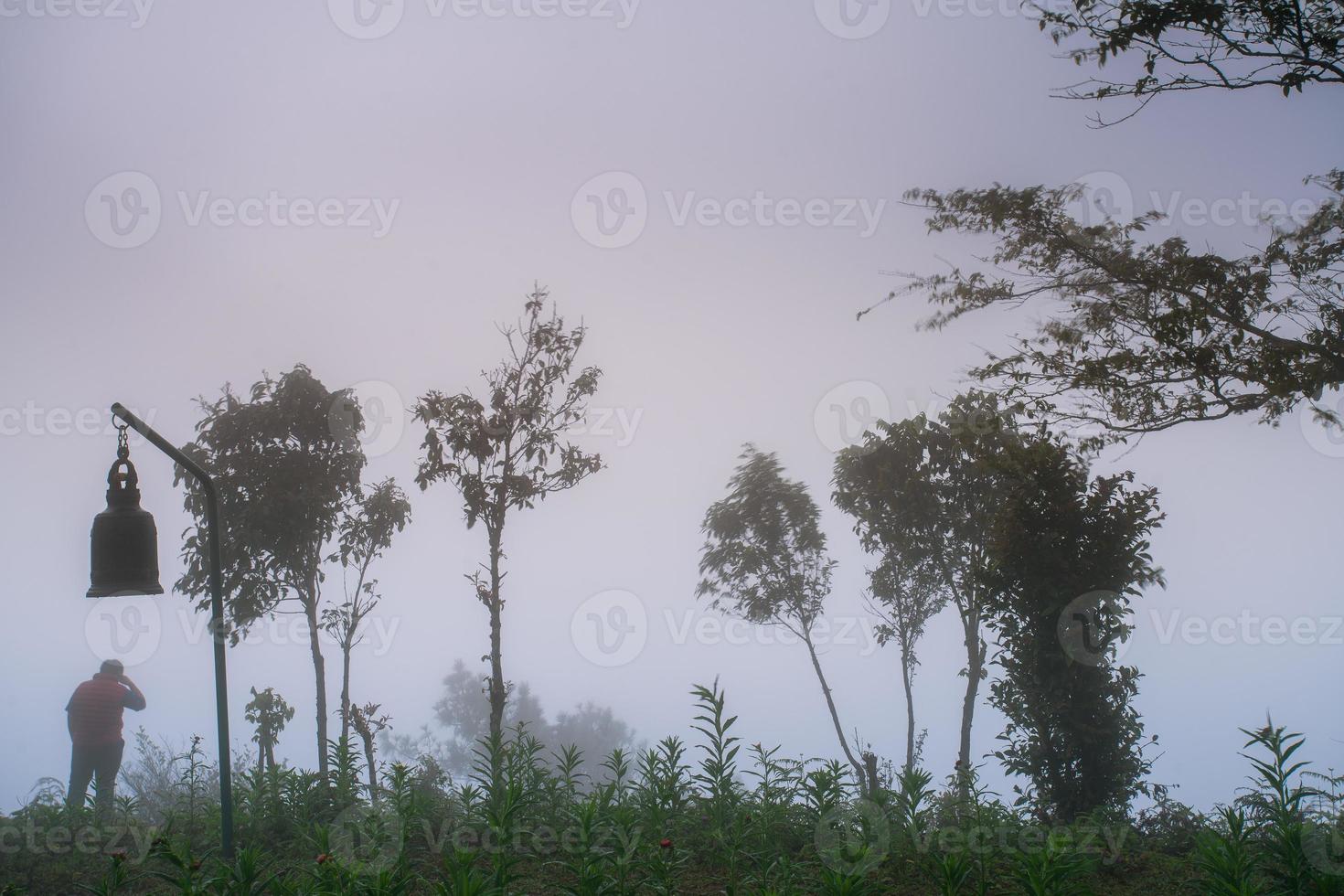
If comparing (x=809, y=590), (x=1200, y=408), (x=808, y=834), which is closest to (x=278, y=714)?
(x=809, y=590)

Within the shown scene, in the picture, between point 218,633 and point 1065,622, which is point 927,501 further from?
point 218,633

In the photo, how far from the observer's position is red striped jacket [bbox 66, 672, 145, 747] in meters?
11.5

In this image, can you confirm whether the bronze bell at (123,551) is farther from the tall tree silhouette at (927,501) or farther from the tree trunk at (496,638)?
the tall tree silhouette at (927,501)

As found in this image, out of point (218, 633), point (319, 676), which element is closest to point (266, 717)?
point (319, 676)

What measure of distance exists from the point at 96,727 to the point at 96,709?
244 millimetres

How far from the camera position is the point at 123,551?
5359mm

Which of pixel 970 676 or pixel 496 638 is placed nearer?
pixel 496 638

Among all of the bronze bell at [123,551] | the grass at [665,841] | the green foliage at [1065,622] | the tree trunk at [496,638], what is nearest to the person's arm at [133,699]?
the grass at [665,841]

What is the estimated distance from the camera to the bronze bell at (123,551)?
5.33 meters

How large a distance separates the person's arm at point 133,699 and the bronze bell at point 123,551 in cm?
757

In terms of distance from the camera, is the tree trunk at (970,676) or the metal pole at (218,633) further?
the tree trunk at (970,676)

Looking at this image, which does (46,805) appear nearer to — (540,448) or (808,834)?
(540,448)

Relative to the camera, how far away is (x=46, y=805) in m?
9.23

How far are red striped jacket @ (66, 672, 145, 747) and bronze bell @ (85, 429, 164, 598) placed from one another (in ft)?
24.7
